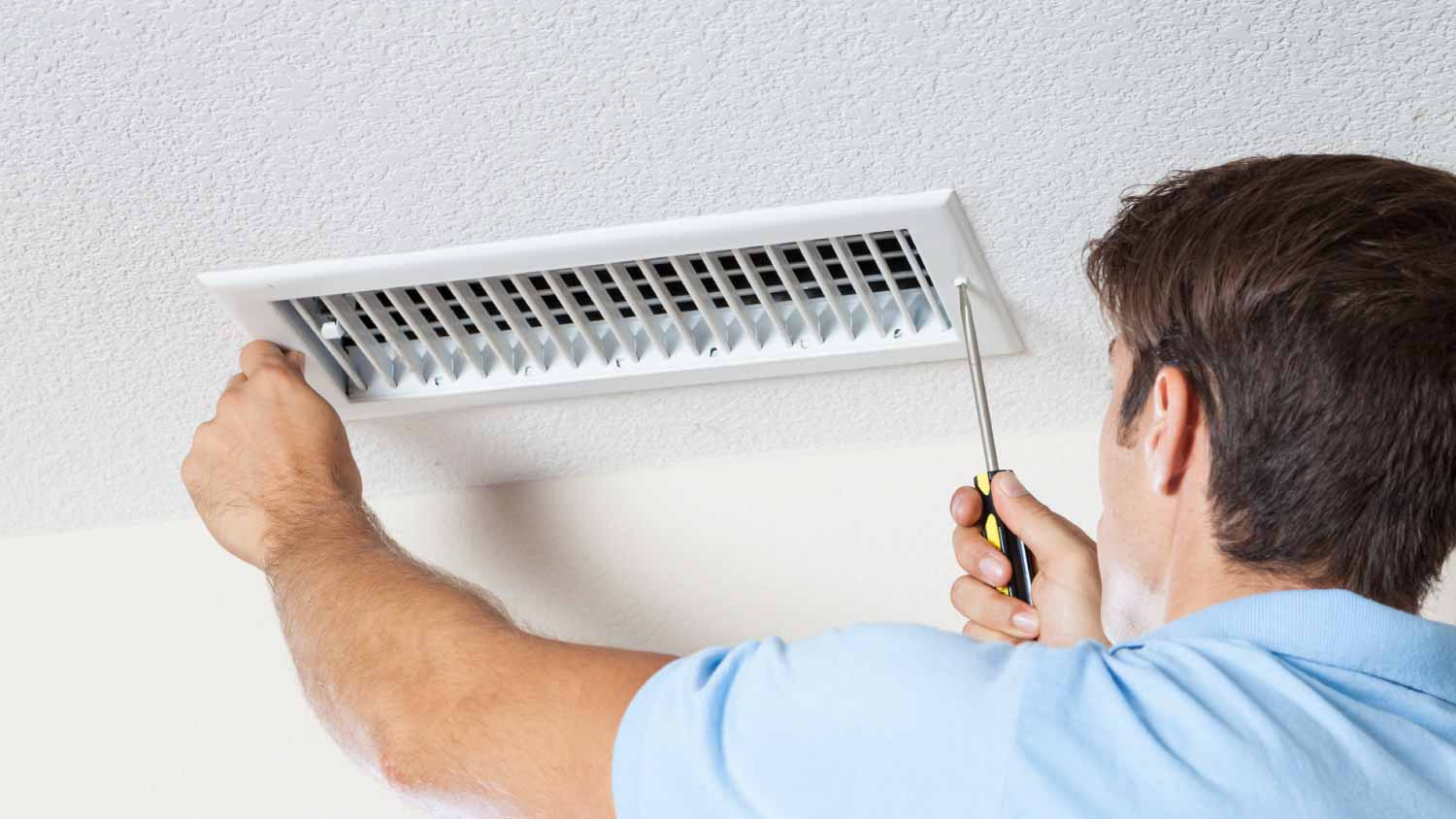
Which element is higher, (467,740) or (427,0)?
(427,0)

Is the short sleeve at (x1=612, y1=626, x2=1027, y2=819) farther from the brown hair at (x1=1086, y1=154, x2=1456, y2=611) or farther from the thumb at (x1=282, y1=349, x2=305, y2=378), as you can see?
the thumb at (x1=282, y1=349, x2=305, y2=378)

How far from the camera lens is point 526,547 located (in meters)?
1.26

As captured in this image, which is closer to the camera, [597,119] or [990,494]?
[597,119]

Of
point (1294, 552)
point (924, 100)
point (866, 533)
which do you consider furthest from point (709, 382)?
point (1294, 552)

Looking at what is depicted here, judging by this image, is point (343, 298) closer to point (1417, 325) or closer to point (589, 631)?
point (589, 631)

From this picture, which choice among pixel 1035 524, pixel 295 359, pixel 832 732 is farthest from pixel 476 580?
pixel 832 732

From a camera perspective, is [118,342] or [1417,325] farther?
[118,342]

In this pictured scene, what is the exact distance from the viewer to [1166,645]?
0.67 meters

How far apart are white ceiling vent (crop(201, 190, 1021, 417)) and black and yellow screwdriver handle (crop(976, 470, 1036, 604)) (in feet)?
0.38

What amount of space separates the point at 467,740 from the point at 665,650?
1.62 ft

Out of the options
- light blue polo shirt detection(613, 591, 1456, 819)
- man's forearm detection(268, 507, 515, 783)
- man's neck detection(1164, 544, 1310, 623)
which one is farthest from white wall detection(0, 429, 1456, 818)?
light blue polo shirt detection(613, 591, 1456, 819)

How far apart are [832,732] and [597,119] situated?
0.37 m

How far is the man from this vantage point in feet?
2.00

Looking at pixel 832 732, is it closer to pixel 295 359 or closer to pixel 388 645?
pixel 388 645
